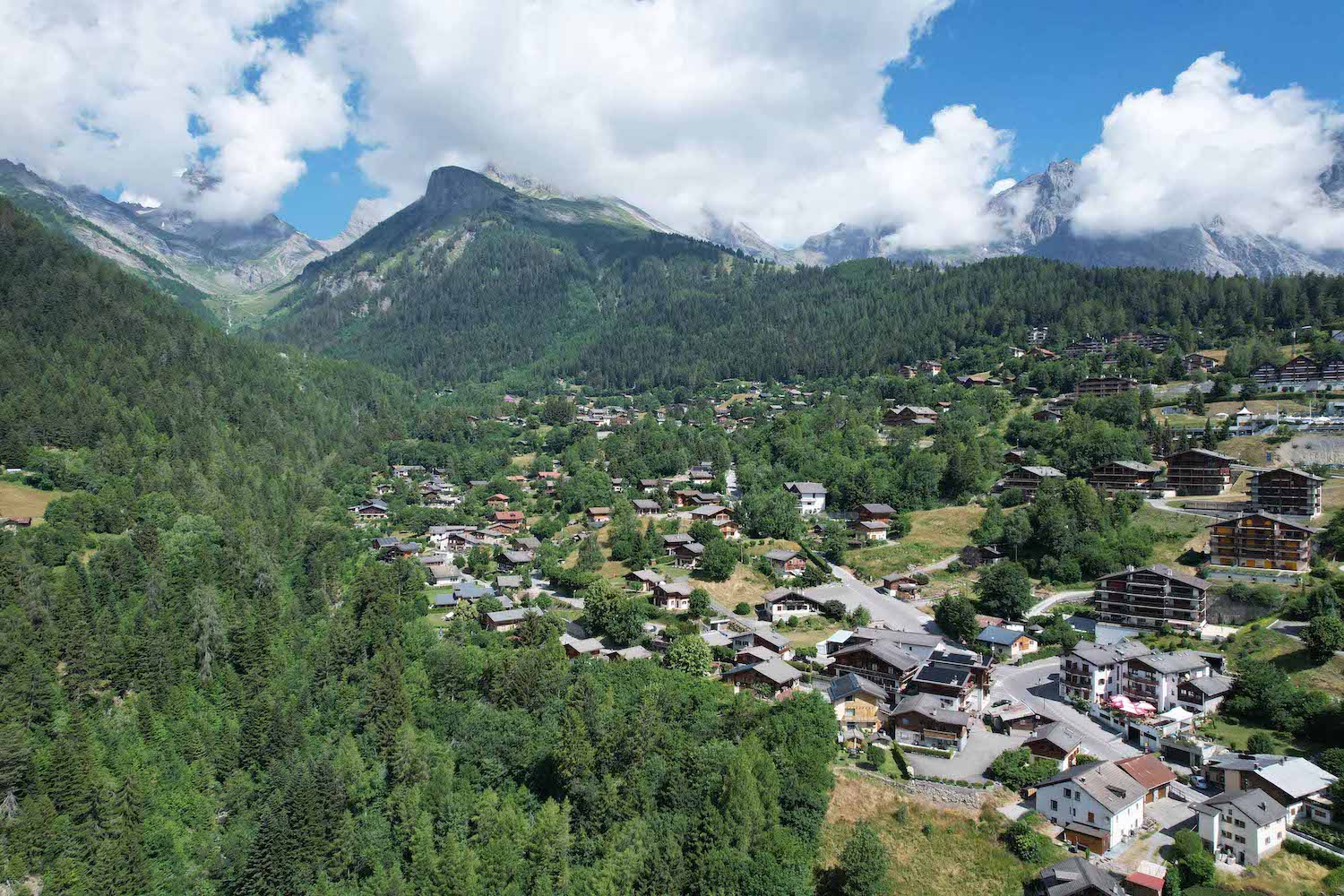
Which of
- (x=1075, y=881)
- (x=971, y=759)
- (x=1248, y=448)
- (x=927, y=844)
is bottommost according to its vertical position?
(x=927, y=844)

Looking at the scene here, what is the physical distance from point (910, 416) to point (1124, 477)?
30.2 meters

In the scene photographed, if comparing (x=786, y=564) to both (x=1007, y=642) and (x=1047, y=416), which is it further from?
(x=1047, y=416)

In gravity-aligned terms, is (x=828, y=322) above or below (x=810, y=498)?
above

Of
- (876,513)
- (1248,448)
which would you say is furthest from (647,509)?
(1248,448)

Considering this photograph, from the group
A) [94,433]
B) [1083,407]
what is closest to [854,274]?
[1083,407]

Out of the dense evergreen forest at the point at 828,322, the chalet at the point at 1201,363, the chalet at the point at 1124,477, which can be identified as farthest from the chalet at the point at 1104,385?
the chalet at the point at 1124,477

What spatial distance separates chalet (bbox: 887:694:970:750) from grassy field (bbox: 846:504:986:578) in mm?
22810

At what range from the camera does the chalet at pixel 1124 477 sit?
232 feet

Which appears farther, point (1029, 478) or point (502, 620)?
point (1029, 478)

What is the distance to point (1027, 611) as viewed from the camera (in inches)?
2159

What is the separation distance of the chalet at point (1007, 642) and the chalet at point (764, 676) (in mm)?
13460

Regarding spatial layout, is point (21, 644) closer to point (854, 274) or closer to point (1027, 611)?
point (1027, 611)

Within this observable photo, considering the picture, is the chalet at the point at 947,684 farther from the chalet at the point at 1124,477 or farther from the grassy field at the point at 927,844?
the chalet at the point at 1124,477

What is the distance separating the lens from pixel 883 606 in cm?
5744
